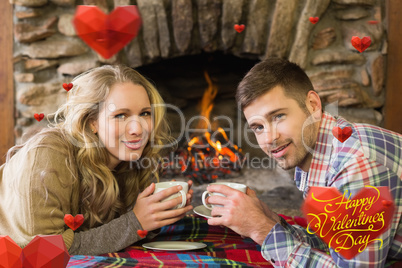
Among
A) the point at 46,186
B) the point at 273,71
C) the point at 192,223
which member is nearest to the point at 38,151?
the point at 46,186

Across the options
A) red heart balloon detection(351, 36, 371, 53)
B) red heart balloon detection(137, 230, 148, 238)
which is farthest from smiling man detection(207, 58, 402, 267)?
red heart balloon detection(351, 36, 371, 53)

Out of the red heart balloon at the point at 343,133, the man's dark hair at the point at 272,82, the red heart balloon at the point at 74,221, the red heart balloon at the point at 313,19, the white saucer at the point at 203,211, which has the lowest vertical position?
the red heart balloon at the point at 74,221

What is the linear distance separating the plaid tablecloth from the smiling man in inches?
4.3

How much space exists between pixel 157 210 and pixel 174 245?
16 centimetres

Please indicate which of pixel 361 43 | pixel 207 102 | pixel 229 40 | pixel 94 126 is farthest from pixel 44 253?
pixel 207 102

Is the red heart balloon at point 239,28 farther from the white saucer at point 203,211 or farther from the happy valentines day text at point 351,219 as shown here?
the happy valentines day text at point 351,219

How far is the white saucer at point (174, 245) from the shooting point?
1.32m

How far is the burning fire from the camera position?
270cm

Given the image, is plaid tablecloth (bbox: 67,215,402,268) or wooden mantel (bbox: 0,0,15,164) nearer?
plaid tablecloth (bbox: 67,215,402,268)

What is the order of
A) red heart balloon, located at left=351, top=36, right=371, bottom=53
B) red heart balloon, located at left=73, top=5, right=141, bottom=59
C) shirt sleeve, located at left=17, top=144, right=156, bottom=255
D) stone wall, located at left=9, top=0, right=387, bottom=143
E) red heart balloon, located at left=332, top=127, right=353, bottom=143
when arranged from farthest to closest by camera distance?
stone wall, located at left=9, top=0, right=387, bottom=143 < red heart balloon, located at left=351, top=36, right=371, bottom=53 < red heart balloon, located at left=73, top=5, right=141, bottom=59 < shirt sleeve, located at left=17, top=144, right=156, bottom=255 < red heart balloon, located at left=332, top=127, right=353, bottom=143

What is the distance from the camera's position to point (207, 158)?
9.00 feet

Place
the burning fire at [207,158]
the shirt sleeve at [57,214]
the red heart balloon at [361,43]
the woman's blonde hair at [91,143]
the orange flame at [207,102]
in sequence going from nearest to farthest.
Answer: the shirt sleeve at [57,214], the woman's blonde hair at [91,143], the red heart balloon at [361,43], the burning fire at [207,158], the orange flame at [207,102]

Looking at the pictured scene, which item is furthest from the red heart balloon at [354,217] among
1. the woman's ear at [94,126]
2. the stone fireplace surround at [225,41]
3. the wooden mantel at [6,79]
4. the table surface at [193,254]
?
the wooden mantel at [6,79]

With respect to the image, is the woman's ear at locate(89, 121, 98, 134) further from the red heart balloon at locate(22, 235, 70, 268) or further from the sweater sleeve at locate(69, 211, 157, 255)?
the red heart balloon at locate(22, 235, 70, 268)
